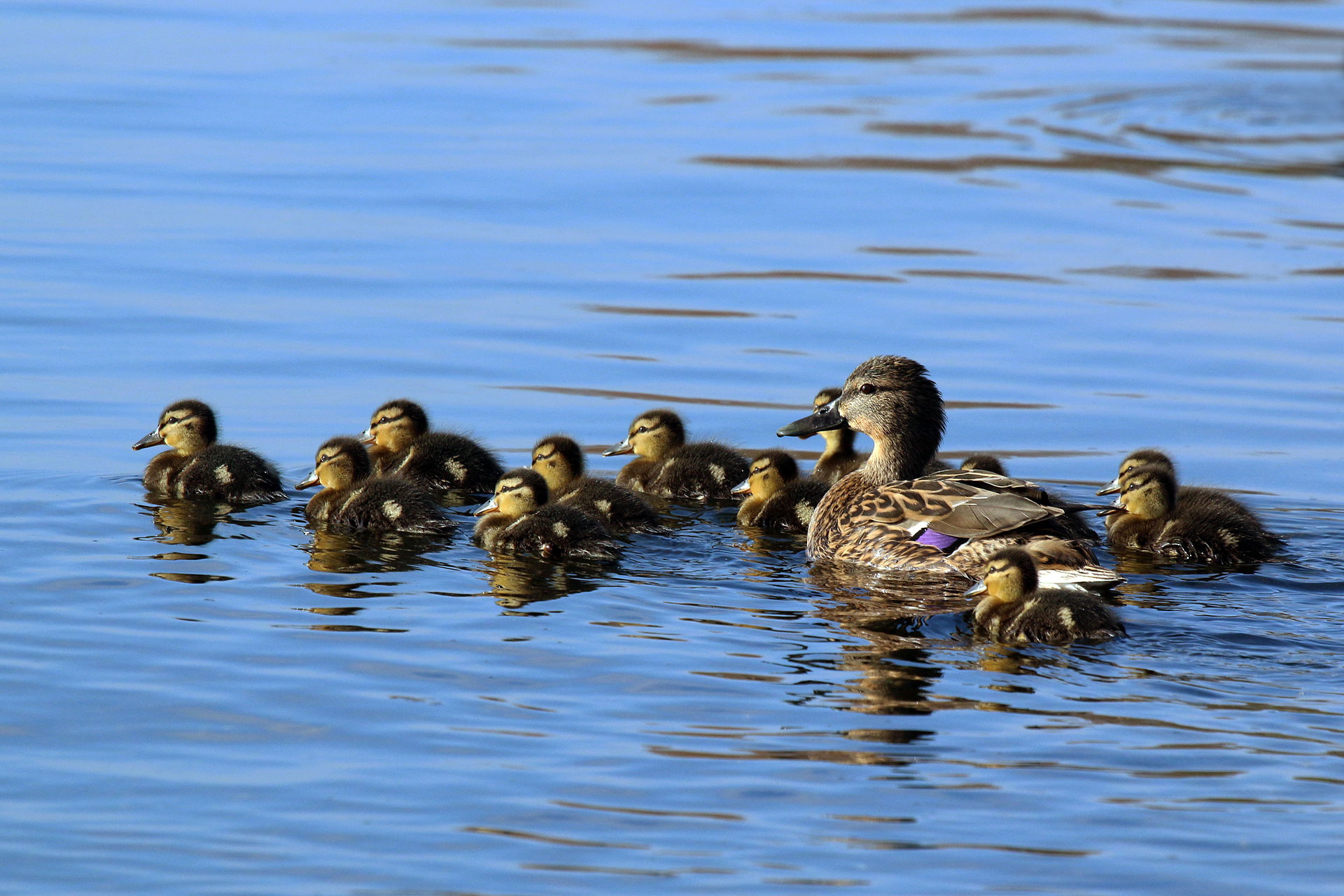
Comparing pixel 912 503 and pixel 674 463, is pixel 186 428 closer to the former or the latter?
pixel 674 463

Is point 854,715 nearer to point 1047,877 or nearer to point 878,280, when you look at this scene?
point 1047,877

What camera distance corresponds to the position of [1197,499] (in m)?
7.87

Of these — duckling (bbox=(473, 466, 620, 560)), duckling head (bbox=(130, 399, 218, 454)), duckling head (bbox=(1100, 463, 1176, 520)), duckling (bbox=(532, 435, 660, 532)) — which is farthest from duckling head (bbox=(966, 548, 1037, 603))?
duckling head (bbox=(130, 399, 218, 454))

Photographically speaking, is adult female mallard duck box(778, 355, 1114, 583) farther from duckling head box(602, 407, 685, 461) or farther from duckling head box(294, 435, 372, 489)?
duckling head box(294, 435, 372, 489)

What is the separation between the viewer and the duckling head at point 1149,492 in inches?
313

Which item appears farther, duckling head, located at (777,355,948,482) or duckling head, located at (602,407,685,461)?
duckling head, located at (602,407,685,461)

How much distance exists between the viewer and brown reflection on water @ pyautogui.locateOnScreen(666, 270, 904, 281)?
520 inches

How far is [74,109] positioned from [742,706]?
47.1ft

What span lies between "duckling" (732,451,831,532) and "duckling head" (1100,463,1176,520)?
123 cm

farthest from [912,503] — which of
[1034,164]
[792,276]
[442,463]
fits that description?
[1034,164]

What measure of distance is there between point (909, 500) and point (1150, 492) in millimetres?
1018

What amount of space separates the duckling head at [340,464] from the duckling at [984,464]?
2572mm

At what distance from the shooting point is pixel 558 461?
28.5ft

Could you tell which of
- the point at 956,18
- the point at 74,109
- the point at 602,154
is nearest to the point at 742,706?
the point at 602,154
